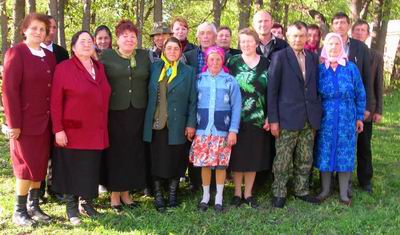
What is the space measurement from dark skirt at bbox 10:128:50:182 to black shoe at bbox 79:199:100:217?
61 cm

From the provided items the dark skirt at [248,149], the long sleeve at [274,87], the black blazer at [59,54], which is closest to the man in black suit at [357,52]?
the long sleeve at [274,87]

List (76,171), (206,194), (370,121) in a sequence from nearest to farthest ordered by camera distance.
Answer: (76,171), (206,194), (370,121)

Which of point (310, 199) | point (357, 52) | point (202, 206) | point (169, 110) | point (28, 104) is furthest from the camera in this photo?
point (357, 52)

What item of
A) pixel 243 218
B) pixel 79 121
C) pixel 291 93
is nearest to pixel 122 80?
pixel 79 121

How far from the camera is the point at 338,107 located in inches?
201

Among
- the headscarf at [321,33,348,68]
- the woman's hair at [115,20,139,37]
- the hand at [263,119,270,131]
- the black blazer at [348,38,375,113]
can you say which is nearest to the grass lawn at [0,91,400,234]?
the hand at [263,119,270,131]

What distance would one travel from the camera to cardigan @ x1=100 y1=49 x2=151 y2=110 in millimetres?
4828

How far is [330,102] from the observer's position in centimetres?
514

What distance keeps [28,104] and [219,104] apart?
2.01 m

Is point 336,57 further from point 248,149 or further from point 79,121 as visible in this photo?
point 79,121

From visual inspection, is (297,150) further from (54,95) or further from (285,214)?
(54,95)

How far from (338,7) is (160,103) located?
12305mm

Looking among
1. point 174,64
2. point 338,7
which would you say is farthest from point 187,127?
point 338,7

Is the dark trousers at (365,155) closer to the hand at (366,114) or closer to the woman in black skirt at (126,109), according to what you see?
the hand at (366,114)
